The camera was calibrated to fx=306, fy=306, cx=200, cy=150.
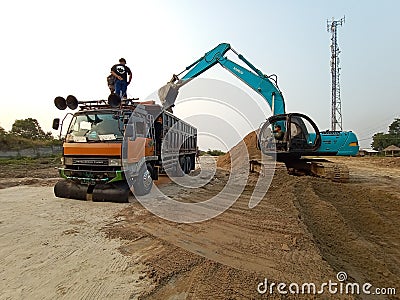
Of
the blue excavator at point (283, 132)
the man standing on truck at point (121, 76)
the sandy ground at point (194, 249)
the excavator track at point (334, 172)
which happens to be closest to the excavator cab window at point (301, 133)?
the blue excavator at point (283, 132)

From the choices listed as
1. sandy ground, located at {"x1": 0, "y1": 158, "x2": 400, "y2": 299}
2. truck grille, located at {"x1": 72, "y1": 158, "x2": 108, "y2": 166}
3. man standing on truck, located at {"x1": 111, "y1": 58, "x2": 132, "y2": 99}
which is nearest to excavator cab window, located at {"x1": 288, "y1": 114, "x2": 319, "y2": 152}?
sandy ground, located at {"x1": 0, "y1": 158, "x2": 400, "y2": 299}

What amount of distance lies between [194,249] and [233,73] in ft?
30.9

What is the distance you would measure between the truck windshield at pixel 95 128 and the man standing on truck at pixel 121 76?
4.80ft

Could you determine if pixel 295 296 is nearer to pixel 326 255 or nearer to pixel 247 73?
pixel 326 255

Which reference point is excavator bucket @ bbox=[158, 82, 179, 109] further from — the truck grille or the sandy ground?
the sandy ground

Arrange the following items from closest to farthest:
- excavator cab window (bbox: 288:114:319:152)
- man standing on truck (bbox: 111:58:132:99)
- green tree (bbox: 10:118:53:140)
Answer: man standing on truck (bbox: 111:58:132:99) → excavator cab window (bbox: 288:114:319:152) → green tree (bbox: 10:118:53:140)

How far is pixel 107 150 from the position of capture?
7387 mm

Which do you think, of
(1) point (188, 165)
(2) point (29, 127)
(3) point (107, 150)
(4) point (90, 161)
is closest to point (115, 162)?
(3) point (107, 150)

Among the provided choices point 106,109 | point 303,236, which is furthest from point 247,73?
point 303,236

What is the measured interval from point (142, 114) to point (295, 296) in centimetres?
687

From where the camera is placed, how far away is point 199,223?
5.58 metres

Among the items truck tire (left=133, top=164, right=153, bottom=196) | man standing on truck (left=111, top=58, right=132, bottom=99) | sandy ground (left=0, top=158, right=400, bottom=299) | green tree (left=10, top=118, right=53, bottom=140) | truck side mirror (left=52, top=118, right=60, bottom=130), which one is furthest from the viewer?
green tree (left=10, top=118, right=53, bottom=140)

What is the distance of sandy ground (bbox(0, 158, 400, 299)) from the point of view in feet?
10.2

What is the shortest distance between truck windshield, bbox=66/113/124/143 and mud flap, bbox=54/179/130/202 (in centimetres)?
115
